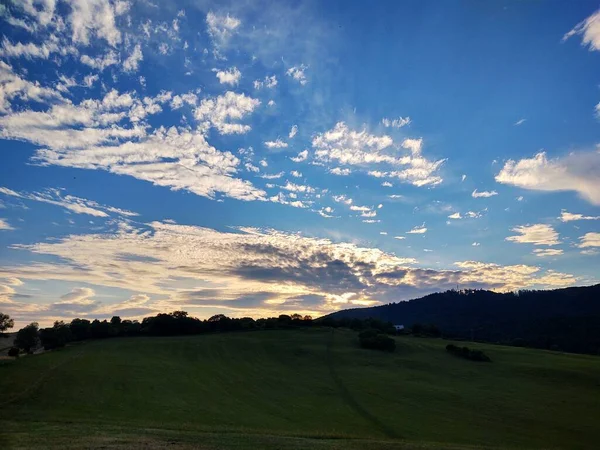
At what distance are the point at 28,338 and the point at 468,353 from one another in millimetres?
114093

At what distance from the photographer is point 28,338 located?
111062 mm

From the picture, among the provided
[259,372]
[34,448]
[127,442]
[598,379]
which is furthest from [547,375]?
[34,448]

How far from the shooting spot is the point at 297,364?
95562 mm

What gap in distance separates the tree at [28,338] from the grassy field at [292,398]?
1406 centimetres

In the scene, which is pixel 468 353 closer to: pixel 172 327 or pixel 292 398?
pixel 292 398

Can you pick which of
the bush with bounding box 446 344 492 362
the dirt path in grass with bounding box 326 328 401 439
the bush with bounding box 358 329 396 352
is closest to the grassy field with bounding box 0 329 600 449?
the dirt path in grass with bounding box 326 328 401 439

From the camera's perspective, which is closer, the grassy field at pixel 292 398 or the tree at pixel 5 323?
the grassy field at pixel 292 398

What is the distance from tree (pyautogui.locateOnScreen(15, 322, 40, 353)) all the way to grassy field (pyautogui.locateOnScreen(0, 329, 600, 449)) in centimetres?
1406

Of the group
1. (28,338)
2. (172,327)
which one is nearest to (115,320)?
(172,327)

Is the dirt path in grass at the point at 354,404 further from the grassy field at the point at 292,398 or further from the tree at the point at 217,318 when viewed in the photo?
the tree at the point at 217,318

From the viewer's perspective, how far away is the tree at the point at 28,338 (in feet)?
362

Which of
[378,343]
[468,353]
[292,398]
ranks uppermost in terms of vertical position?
[378,343]

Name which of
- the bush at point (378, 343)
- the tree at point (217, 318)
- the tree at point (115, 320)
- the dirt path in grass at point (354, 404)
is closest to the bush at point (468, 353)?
the bush at point (378, 343)

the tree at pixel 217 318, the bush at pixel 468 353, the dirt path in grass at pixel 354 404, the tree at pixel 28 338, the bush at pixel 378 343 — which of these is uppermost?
the tree at pixel 217 318
